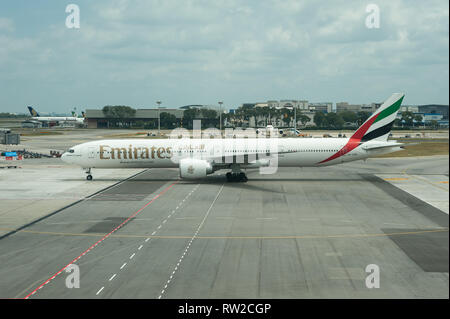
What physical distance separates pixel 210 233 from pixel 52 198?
20.4 m

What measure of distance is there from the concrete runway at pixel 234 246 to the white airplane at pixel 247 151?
599 centimetres

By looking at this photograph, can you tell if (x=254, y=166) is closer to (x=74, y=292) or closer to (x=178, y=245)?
(x=178, y=245)

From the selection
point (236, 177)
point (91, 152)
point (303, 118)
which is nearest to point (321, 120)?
point (303, 118)

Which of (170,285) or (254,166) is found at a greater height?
(254,166)

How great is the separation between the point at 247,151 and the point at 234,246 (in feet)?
82.6

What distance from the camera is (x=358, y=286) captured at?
18.8m

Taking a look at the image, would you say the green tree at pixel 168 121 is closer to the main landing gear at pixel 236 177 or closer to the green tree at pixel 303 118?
the green tree at pixel 303 118

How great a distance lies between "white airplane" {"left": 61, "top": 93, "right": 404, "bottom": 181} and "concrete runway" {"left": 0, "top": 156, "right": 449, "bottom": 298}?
19.7 feet

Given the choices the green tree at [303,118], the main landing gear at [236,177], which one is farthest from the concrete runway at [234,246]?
the green tree at [303,118]

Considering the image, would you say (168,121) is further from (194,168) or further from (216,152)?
(194,168)

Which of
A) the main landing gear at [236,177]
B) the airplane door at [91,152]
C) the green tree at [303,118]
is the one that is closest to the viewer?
the main landing gear at [236,177]

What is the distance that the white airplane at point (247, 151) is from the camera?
164 ft

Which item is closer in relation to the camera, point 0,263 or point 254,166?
point 0,263
